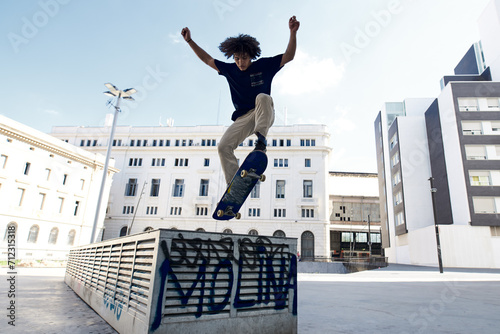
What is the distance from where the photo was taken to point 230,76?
4391mm

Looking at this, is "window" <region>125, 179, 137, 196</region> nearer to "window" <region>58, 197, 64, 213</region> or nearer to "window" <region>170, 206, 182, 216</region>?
"window" <region>170, 206, 182, 216</region>

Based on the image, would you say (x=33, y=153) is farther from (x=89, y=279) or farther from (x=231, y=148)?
(x=231, y=148)

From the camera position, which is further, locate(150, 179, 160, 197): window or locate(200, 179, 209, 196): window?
locate(150, 179, 160, 197): window

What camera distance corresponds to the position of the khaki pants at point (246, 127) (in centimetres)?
406

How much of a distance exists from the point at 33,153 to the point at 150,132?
Result: 19.6 metres

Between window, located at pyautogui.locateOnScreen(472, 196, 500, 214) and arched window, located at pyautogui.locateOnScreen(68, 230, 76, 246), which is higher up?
window, located at pyautogui.locateOnScreen(472, 196, 500, 214)

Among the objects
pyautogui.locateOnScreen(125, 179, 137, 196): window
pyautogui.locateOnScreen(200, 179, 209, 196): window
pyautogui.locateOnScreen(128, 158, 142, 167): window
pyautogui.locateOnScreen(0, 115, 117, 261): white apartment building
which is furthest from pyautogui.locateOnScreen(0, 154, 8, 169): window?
pyautogui.locateOnScreen(200, 179, 209, 196): window

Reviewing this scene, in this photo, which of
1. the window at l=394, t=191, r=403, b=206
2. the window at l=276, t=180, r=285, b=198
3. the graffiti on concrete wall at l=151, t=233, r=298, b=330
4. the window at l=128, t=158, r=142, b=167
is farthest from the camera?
the window at l=128, t=158, r=142, b=167

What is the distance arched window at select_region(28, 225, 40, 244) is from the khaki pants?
4010 cm

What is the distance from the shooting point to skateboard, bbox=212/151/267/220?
4176mm

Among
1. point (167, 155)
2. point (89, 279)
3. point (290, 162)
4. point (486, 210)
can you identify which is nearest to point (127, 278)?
point (89, 279)

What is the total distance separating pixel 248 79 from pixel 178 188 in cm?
4604

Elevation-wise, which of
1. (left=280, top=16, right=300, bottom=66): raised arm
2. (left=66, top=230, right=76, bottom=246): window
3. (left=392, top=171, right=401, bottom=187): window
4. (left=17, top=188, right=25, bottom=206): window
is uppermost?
(left=392, top=171, right=401, bottom=187): window

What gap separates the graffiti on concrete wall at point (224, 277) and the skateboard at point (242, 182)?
4.16 ft
